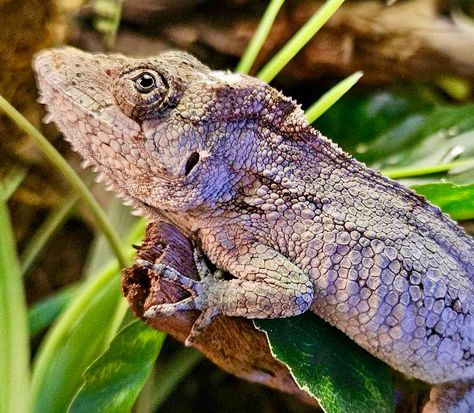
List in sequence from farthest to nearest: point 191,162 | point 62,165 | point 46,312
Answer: point 46,312 < point 62,165 < point 191,162

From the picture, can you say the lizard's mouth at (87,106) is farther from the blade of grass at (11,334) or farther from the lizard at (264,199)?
the blade of grass at (11,334)

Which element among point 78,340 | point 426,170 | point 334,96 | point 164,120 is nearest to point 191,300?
point 164,120

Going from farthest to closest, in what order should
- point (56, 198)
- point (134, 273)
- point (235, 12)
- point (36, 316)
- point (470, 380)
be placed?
point (56, 198) → point (235, 12) → point (36, 316) → point (470, 380) → point (134, 273)

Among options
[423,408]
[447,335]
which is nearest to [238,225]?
[447,335]

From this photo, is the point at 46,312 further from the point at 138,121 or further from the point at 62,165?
the point at 138,121

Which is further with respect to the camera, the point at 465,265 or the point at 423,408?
the point at 423,408

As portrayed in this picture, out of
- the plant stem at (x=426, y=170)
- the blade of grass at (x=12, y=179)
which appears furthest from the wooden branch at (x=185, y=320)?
the blade of grass at (x=12, y=179)

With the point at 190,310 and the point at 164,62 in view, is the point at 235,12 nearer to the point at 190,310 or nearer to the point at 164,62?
the point at 164,62
